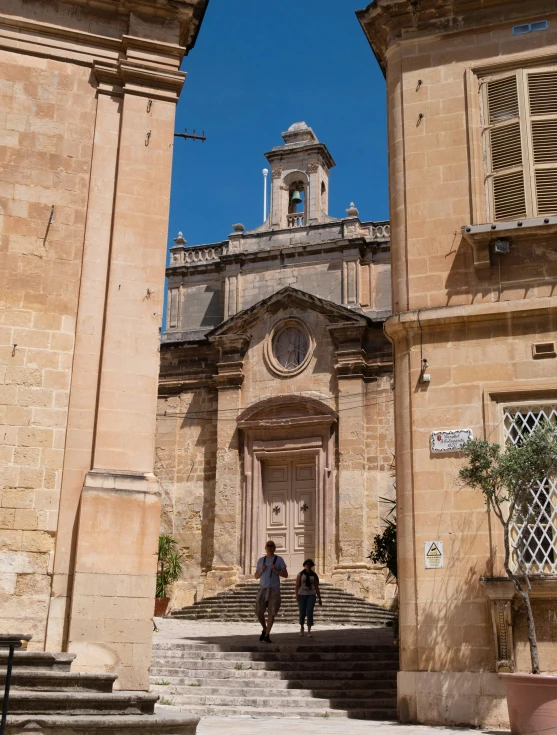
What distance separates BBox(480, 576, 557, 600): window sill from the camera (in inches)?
355

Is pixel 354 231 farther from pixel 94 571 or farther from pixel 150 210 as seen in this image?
pixel 94 571

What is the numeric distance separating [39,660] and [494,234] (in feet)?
20.9

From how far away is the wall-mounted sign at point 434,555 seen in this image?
31.6ft

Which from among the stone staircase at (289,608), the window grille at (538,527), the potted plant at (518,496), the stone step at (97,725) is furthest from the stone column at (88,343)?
the stone staircase at (289,608)

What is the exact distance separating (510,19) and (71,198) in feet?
18.6

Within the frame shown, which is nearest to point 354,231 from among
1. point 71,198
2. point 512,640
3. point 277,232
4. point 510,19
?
point 277,232

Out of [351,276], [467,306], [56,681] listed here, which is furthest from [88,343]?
[351,276]

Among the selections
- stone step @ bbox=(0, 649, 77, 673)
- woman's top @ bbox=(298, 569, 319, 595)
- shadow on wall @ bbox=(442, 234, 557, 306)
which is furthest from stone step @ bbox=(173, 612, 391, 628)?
stone step @ bbox=(0, 649, 77, 673)

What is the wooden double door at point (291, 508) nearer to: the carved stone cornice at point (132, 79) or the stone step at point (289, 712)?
the stone step at point (289, 712)

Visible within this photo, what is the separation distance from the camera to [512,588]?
9.08 meters

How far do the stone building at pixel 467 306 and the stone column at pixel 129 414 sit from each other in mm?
2684

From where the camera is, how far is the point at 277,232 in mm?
24750

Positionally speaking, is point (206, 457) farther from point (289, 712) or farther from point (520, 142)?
point (520, 142)

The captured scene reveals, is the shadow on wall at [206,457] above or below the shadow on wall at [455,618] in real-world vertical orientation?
above
